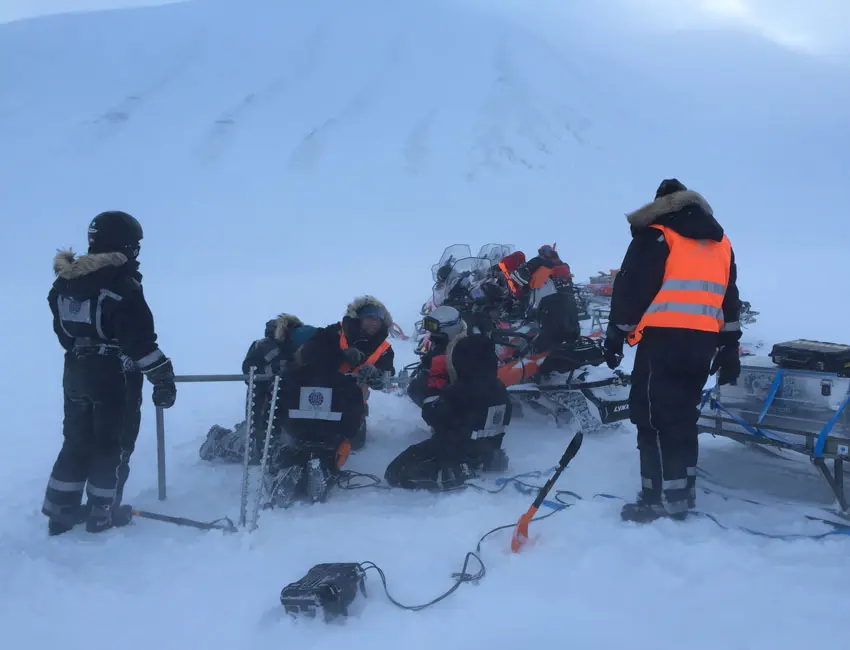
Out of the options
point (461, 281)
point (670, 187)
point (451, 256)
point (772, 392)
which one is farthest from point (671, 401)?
point (451, 256)

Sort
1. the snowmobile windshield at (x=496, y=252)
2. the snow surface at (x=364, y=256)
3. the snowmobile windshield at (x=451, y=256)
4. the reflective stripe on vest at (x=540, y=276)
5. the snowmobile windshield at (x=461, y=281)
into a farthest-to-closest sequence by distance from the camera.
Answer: the snowmobile windshield at (x=496, y=252), the snowmobile windshield at (x=451, y=256), the snowmobile windshield at (x=461, y=281), the reflective stripe on vest at (x=540, y=276), the snow surface at (x=364, y=256)

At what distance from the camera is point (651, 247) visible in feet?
10.2

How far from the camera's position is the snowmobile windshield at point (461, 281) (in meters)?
5.74

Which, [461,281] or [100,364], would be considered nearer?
[100,364]

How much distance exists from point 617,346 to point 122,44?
113ft

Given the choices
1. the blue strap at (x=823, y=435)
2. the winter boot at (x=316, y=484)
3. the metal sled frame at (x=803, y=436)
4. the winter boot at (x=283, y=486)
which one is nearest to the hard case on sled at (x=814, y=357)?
the metal sled frame at (x=803, y=436)

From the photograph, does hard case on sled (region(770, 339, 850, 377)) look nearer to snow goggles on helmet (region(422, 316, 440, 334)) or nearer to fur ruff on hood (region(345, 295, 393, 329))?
snow goggles on helmet (region(422, 316, 440, 334))

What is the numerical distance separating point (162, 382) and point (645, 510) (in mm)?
2517

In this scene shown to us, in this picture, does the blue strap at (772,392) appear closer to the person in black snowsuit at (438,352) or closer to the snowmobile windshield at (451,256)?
the person in black snowsuit at (438,352)

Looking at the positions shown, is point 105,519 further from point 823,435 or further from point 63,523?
point 823,435

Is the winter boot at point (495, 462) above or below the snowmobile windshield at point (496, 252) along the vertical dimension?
below

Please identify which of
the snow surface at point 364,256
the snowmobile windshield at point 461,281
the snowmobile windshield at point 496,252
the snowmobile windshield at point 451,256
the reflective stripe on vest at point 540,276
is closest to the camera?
the snow surface at point 364,256

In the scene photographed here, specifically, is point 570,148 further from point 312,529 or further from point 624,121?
point 312,529

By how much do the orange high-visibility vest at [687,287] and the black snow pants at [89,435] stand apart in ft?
8.93
